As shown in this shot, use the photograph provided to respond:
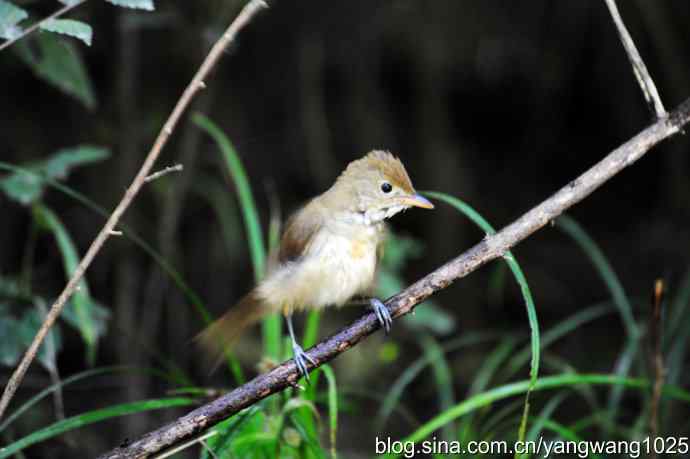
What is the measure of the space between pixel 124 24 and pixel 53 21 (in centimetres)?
170

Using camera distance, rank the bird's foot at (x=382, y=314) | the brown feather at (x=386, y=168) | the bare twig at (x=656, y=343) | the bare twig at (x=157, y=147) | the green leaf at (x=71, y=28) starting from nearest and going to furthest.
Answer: the bare twig at (x=157, y=147) < the green leaf at (x=71, y=28) < the bird's foot at (x=382, y=314) < the bare twig at (x=656, y=343) < the brown feather at (x=386, y=168)

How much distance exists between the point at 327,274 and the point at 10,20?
1.00 metres

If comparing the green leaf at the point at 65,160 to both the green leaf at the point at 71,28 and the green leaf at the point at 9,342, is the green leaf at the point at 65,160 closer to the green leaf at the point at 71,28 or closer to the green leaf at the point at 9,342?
the green leaf at the point at 9,342

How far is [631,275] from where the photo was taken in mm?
4082

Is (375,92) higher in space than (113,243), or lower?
higher

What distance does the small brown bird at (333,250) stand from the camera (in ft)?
7.32

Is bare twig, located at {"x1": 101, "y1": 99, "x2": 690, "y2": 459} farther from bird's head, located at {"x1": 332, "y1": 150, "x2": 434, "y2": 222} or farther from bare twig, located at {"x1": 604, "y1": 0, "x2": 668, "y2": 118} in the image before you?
bird's head, located at {"x1": 332, "y1": 150, "x2": 434, "y2": 222}

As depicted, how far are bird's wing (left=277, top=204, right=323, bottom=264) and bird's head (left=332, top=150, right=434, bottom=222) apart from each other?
104mm

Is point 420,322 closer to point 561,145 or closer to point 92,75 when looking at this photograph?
point 561,145

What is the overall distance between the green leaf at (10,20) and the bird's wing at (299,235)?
3.08ft

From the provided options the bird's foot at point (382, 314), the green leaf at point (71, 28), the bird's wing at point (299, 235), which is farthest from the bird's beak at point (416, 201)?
the green leaf at point (71, 28)

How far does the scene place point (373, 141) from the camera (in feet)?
13.6

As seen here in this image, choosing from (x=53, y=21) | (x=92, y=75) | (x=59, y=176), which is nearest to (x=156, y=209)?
(x=92, y=75)

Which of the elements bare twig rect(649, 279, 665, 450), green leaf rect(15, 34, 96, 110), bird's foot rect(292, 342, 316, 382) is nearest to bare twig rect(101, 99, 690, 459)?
bird's foot rect(292, 342, 316, 382)
